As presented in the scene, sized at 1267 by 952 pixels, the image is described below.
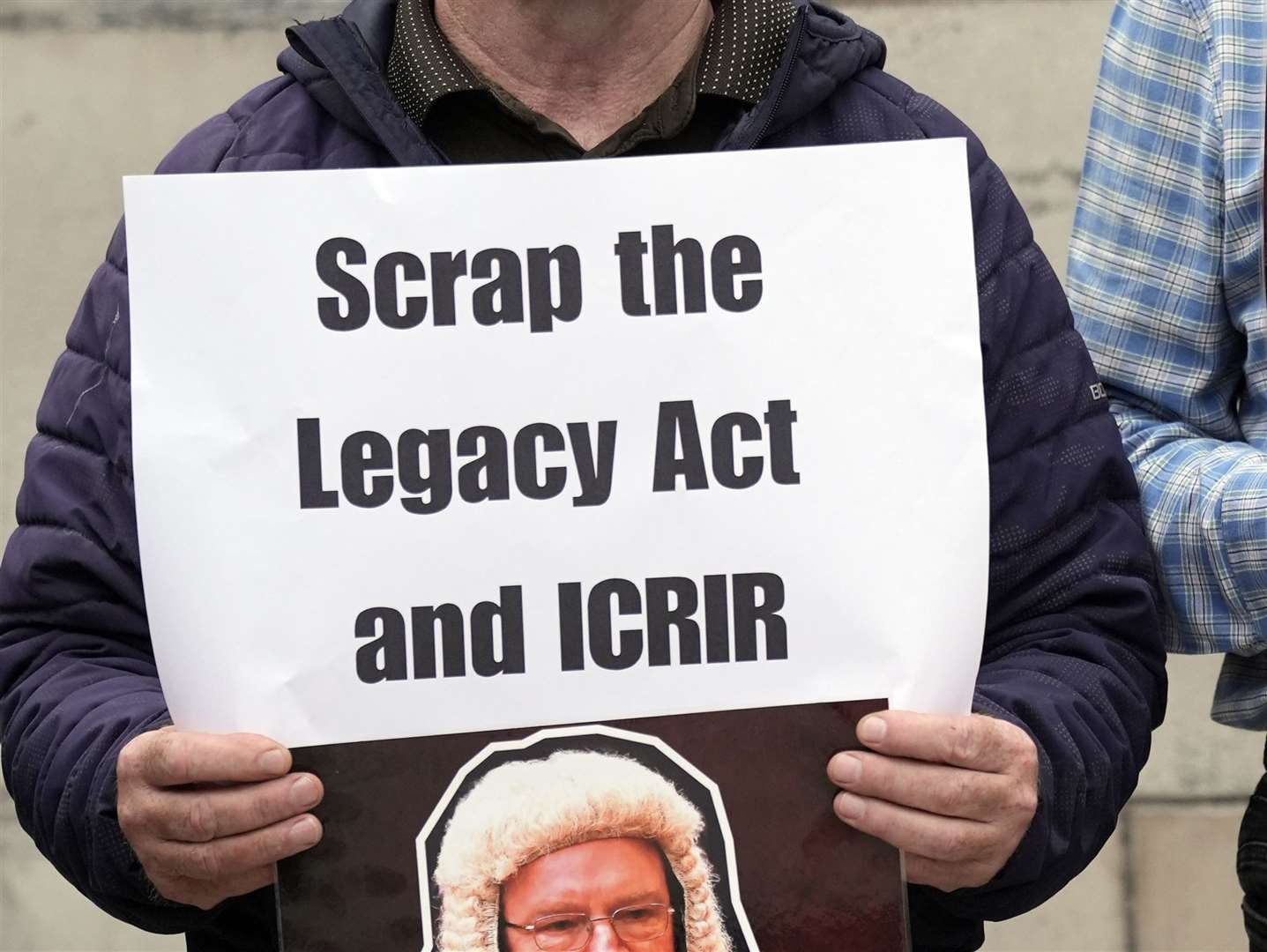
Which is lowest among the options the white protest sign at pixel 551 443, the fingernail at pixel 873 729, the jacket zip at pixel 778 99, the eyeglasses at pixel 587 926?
the eyeglasses at pixel 587 926

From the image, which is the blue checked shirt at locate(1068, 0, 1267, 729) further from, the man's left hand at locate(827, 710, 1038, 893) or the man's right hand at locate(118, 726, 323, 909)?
the man's right hand at locate(118, 726, 323, 909)

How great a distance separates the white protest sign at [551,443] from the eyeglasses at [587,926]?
13 cm

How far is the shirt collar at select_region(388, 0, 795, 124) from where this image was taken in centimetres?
143

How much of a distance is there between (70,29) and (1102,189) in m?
1.96

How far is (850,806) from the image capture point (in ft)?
3.83

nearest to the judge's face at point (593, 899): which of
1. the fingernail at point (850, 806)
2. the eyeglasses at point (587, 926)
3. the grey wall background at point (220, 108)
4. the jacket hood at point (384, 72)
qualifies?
the eyeglasses at point (587, 926)

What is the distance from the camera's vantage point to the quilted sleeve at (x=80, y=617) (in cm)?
131

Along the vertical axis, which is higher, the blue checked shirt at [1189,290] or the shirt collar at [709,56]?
the shirt collar at [709,56]

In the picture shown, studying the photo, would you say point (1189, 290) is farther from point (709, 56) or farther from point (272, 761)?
point (272, 761)

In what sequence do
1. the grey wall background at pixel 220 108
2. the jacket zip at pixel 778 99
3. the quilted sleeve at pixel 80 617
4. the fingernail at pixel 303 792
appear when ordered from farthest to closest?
the grey wall background at pixel 220 108
the jacket zip at pixel 778 99
the quilted sleeve at pixel 80 617
the fingernail at pixel 303 792

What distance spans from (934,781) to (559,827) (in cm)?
25

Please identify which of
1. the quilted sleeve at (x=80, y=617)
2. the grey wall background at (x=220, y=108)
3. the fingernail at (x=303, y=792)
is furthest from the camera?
the grey wall background at (x=220, y=108)

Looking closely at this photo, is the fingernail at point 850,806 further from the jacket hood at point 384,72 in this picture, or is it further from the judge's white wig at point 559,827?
the jacket hood at point 384,72

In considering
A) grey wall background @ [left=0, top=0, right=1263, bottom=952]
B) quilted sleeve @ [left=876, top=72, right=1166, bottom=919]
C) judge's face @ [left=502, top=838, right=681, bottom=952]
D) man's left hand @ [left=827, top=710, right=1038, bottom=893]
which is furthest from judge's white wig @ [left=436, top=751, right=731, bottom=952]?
grey wall background @ [left=0, top=0, right=1263, bottom=952]
